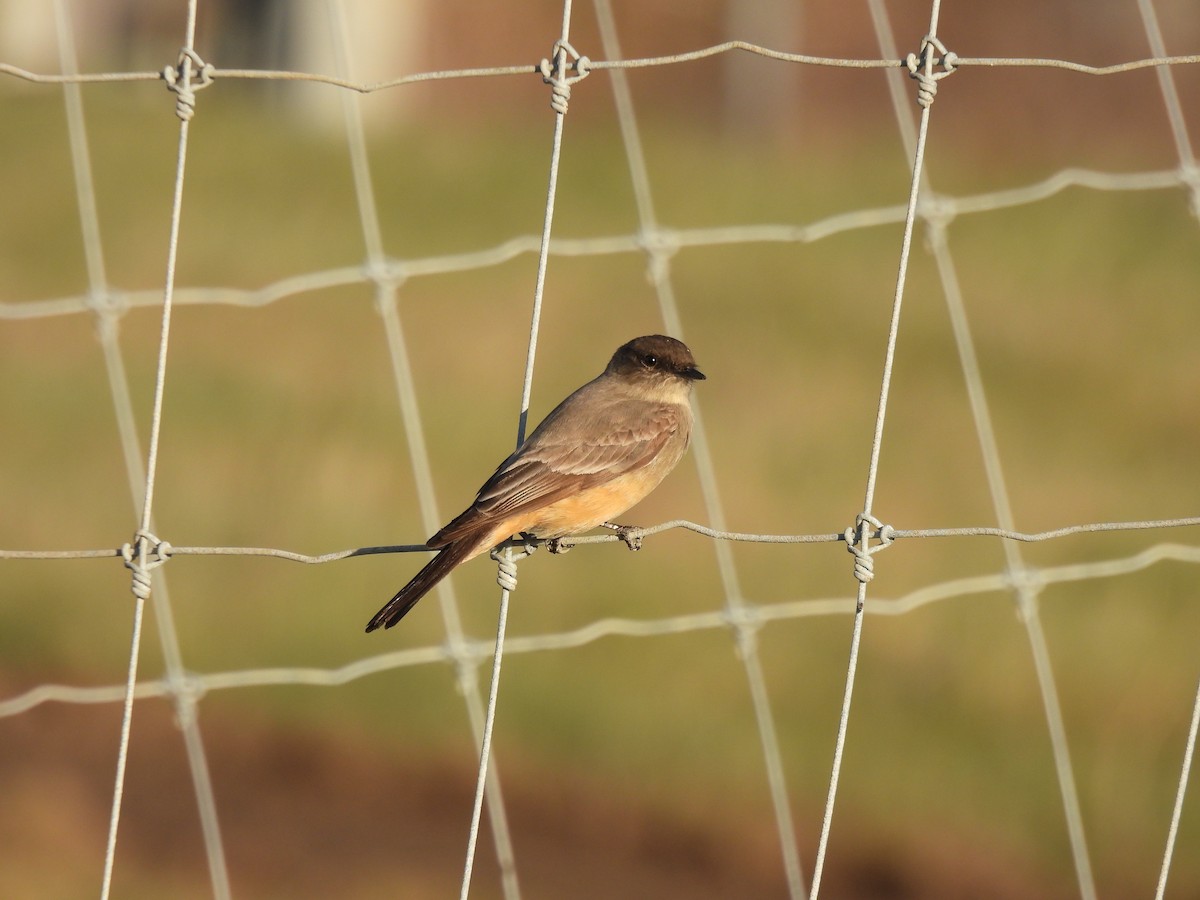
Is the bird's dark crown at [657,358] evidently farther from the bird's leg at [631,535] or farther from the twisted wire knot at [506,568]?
the twisted wire knot at [506,568]

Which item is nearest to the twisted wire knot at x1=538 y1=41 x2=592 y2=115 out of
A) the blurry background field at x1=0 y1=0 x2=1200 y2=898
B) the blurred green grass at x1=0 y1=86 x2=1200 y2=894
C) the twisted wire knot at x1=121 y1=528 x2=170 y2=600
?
the twisted wire knot at x1=121 y1=528 x2=170 y2=600

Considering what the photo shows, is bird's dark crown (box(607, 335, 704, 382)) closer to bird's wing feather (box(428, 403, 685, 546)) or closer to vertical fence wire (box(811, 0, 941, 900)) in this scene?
bird's wing feather (box(428, 403, 685, 546))

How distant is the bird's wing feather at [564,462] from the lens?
14.2 ft

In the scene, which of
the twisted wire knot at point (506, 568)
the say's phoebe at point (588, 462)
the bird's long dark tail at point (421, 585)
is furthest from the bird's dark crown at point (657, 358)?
the twisted wire knot at point (506, 568)

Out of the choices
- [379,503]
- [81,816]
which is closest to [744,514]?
[379,503]

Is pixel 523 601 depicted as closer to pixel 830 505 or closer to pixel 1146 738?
pixel 830 505

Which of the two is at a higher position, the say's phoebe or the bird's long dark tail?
the say's phoebe

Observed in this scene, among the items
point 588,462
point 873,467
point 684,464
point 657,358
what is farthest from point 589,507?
point 684,464

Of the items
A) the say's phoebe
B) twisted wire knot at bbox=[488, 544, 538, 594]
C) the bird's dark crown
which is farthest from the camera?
the bird's dark crown

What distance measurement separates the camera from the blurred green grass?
6.46 metres

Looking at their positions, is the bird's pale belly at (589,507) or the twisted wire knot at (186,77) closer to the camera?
the twisted wire knot at (186,77)

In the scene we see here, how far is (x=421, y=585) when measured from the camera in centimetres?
401

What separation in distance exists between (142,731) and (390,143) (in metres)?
6.16

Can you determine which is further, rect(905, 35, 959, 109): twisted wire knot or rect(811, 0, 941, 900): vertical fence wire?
rect(905, 35, 959, 109): twisted wire knot
